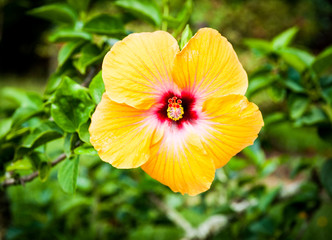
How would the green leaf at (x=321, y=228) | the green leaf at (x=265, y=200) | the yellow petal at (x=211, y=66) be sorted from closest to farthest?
the yellow petal at (x=211, y=66)
the green leaf at (x=265, y=200)
the green leaf at (x=321, y=228)

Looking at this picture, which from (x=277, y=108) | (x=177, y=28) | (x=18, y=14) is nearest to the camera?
(x=177, y=28)

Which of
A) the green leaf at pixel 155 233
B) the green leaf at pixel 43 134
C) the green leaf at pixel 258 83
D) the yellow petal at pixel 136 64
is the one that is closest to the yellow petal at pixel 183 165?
the yellow petal at pixel 136 64

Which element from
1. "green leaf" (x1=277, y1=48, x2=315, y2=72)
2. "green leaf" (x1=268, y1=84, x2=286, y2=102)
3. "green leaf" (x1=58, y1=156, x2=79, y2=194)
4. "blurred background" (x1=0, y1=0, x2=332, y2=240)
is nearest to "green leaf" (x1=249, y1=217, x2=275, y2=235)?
"blurred background" (x1=0, y1=0, x2=332, y2=240)

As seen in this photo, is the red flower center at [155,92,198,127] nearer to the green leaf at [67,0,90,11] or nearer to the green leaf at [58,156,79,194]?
the green leaf at [58,156,79,194]

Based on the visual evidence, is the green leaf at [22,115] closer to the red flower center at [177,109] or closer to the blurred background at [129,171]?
the blurred background at [129,171]

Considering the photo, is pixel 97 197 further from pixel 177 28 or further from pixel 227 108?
pixel 227 108

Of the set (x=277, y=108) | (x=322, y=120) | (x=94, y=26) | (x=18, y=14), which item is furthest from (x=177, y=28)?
(x=18, y=14)

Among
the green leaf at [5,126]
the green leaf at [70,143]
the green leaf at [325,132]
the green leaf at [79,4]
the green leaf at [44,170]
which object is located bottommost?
the green leaf at [5,126]
